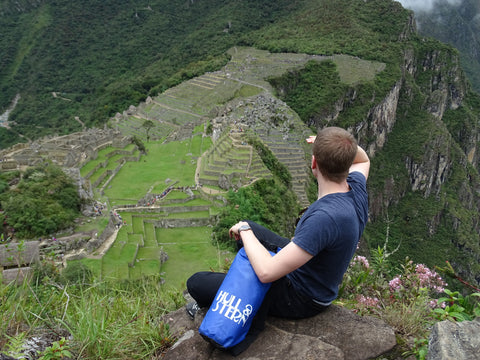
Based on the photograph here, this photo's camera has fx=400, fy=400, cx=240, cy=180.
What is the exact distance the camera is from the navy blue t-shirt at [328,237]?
7.40 ft

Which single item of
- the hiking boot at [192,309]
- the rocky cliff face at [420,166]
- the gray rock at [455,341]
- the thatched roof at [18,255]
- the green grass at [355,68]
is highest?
the gray rock at [455,341]

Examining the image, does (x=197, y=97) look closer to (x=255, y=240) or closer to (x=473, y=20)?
(x=255, y=240)

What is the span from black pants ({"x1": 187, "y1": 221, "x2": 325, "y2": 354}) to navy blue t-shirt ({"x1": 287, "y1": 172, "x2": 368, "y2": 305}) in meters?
0.07

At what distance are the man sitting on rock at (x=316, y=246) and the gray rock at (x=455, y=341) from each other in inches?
25.2

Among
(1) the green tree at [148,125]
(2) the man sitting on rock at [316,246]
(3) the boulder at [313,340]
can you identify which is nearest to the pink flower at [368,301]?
(3) the boulder at [313,340]

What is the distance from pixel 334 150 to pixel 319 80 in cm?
5055

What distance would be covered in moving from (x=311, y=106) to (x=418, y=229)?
19.8 m

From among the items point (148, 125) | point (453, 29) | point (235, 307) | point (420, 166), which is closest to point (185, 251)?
point (235, 307)

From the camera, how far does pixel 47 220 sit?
44.9 ft

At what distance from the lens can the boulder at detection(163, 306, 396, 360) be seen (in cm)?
241

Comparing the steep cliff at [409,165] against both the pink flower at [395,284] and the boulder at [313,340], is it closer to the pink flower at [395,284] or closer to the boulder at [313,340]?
the pink flower at [395,284]

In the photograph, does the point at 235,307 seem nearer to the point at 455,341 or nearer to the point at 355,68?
the point at 455,341

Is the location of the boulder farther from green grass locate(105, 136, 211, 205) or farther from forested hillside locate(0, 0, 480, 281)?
forested hillside locate(0, 0, 480, 281)

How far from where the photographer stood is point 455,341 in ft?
6.63
